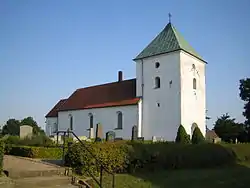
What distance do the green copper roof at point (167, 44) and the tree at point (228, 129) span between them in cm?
2313

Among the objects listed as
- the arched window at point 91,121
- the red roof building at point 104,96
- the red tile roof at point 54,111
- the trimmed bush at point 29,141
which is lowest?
the trimmed bush at point 29,141

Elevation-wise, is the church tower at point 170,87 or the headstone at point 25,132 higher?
the church tower at point 170,87

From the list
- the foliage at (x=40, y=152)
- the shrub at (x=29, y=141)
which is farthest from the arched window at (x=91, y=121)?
the foliage at (x=40, y=152)

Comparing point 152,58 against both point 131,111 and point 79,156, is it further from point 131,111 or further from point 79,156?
point 79,156

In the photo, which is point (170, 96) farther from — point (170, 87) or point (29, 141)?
point (29, 141)

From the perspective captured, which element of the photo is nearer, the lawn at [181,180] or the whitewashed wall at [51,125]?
the lawn at [181,180]

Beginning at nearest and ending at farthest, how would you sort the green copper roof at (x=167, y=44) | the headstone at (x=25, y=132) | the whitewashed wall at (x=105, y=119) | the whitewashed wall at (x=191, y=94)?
1. the headstone at (x=25, y=132)
2. the whitewashed wall at (x=191, y=94)
3. the green copper roof at (x=167, y=44)
4. the whitewashed wall at (x=105, y=119)

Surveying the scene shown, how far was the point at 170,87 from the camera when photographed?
3216cm

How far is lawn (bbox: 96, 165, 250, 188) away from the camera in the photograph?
10680 millimetres

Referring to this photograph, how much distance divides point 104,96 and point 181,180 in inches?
1123

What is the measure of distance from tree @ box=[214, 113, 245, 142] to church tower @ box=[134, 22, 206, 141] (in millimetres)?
20794

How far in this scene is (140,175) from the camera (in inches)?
476

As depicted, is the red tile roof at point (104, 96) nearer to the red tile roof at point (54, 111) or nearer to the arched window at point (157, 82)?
the arched window at point (157, 82)

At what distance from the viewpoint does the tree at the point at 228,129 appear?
172ft
